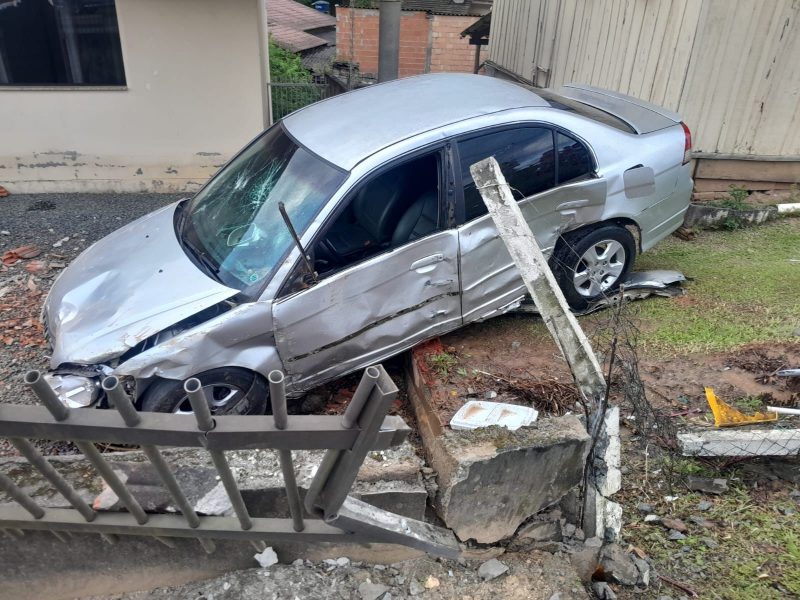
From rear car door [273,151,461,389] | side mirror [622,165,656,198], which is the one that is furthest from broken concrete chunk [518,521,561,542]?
side mirror [622,165,656,198]

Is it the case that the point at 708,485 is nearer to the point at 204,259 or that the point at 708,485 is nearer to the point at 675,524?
the point at 675,524

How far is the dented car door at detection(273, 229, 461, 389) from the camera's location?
3.45m

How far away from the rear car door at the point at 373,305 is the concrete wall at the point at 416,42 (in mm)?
15431

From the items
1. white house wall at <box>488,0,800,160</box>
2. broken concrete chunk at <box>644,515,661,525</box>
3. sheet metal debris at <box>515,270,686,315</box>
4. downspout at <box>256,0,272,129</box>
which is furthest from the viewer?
downspout at <box>256,0,272,129</box>

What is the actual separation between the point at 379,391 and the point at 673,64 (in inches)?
250

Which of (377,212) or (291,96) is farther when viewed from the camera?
(291,96)

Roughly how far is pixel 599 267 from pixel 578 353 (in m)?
2.06

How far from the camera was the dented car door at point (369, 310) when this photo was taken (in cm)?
345

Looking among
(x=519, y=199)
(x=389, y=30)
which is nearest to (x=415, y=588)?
(x=519, y=199)

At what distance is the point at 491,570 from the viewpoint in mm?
2850

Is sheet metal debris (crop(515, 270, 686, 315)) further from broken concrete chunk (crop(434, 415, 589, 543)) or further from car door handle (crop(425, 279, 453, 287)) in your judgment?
broken concrete chunk (crop(434, 415, 589, 543))

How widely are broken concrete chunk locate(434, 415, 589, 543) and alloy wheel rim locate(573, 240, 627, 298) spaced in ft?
6.22

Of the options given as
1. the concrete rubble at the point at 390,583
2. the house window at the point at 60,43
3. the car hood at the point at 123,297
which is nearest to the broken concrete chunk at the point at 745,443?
the concrete rubble at the point at 390,583

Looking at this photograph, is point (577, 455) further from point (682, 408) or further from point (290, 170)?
point (290, 170)
